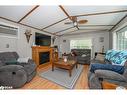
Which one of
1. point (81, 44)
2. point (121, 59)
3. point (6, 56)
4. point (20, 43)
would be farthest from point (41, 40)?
point (121, 59)

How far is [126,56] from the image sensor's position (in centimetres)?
252

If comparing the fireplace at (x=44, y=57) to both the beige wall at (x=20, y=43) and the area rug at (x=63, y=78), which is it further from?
the area rug at (x=63, y=78)

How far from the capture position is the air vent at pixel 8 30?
3381 millimetres

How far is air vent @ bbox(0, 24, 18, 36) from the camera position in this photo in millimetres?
3381

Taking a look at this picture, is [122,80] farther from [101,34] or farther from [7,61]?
[101,34]

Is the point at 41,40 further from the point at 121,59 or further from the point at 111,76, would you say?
the point at 111,76

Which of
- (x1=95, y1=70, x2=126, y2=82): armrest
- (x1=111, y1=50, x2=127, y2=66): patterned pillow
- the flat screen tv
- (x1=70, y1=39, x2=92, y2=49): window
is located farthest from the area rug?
(x1=70, y1=39, x2=92, y2=49): window

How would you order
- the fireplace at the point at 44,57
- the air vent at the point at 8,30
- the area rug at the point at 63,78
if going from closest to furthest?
the area rug at the point at 63,78 < the air vent at the point at 8,30 < the fireplace at the point at 44,57

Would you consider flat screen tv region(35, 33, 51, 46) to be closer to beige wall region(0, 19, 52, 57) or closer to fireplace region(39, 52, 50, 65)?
beige wall region(0, 19, 52, 57)

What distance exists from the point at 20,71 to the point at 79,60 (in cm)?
373

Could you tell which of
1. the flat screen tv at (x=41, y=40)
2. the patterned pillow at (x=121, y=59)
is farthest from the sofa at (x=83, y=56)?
the patterned pillow at (x=121, y=59)

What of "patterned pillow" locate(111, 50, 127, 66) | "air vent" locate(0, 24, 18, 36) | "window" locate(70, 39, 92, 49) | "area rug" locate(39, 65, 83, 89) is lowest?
"area rug" locate(39, 65, 83, 89)

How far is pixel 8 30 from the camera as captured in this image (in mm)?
3613
